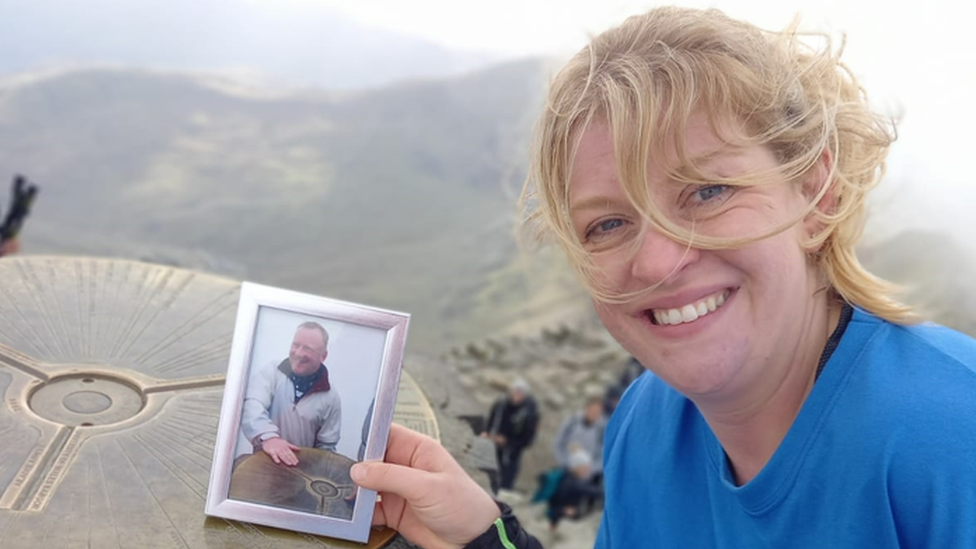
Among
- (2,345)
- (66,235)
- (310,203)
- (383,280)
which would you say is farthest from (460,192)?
(2,345)

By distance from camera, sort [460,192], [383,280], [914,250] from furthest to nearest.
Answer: [460,192] → [383,280] → [914,250]

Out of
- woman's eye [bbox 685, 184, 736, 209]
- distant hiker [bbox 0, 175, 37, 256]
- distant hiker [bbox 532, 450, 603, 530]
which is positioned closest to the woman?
woman's eye [bbox 685, 184, 736, 209]

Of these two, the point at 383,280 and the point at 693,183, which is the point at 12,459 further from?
the point at 383,280

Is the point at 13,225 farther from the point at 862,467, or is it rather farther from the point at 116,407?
the point at 862,467

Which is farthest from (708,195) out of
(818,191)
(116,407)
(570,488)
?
(570,488)

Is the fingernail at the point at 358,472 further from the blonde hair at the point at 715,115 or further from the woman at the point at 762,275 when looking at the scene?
the blonde hair at the point at 715,115

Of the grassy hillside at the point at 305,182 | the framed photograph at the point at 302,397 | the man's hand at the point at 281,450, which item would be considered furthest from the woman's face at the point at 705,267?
the grassy hillside at the point at 305,182

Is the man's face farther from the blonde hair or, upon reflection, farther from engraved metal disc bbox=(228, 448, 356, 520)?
the blonde hair
